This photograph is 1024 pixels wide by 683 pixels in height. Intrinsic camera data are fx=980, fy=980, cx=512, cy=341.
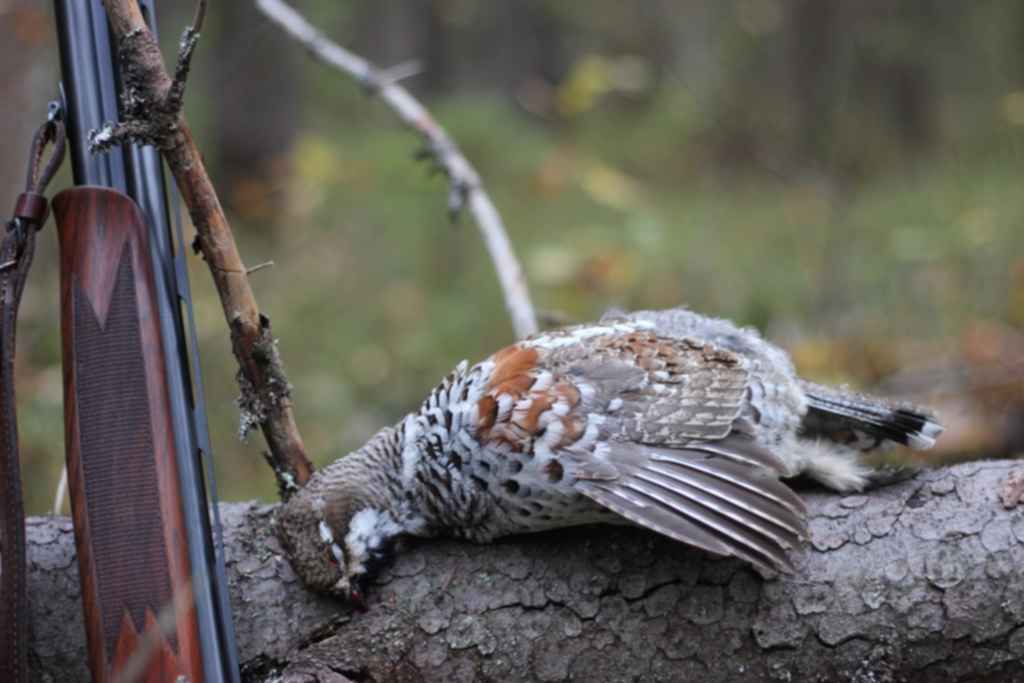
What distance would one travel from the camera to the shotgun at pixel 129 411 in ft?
6.11

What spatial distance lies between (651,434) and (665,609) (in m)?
0.37

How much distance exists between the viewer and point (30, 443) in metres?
4.52

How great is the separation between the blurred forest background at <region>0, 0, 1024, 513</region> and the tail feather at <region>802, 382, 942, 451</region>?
1.85m

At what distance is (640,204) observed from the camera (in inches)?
383

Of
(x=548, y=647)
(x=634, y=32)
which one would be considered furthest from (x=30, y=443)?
(x=634, y=32)

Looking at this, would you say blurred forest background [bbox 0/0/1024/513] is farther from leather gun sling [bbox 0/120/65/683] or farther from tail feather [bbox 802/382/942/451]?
leather gun sling [bbox 0/120/65/683]

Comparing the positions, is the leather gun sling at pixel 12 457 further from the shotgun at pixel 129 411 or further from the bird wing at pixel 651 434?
the bird wing at pixel 651 434

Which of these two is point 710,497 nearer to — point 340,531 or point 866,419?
point 866,419

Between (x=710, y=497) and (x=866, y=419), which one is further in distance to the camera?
(x=866, y=419)

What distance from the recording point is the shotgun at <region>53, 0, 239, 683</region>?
1861 mm

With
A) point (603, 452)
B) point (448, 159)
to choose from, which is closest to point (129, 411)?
point (603, 452)

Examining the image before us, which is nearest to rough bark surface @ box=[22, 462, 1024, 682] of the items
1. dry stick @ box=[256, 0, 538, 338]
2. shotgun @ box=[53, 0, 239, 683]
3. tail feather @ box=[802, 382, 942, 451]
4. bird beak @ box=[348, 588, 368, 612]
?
bird beak @ box=[348, 588, 368, 612]

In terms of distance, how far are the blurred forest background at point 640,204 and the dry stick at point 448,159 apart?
157 centimetres

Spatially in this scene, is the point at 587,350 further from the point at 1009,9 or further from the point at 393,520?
the point at 1009,9
